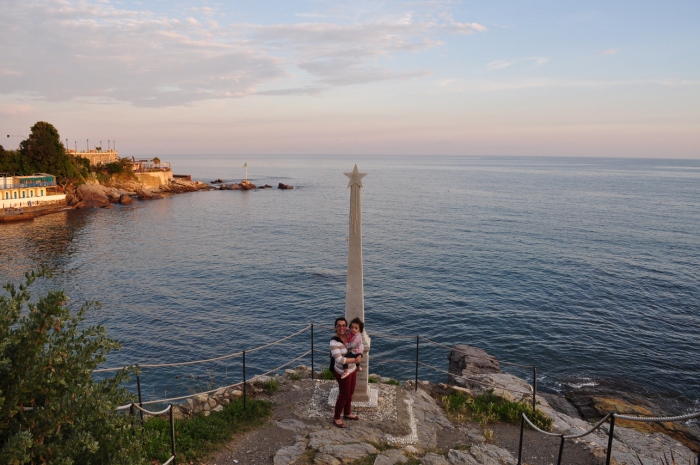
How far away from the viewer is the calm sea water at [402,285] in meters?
23.3

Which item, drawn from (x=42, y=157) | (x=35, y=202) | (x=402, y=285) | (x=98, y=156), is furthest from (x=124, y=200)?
(x=402, y=285)

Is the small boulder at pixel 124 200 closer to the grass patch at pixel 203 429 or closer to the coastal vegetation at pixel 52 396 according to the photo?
the grass patch at pixel 203 429

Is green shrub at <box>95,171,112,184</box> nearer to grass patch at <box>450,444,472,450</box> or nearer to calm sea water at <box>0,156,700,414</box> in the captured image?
calm sea water at <box>0,156,700,414</box>

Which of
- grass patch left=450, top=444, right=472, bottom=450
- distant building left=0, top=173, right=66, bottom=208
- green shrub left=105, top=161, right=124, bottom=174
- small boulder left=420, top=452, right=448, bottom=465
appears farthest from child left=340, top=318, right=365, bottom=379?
green shrub left=105, top=161, right=124, bottom=174

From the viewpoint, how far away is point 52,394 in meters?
4.47

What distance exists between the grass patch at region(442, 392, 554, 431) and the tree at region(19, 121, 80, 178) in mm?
77986

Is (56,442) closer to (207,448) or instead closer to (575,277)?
(207,448)

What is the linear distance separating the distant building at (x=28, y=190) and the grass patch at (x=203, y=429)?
67163 mm

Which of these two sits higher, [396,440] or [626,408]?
[396,440]

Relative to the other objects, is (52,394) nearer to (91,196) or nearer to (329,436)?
(329,436)

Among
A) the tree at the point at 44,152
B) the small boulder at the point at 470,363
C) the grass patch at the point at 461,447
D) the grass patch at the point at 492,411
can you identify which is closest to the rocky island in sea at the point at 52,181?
the tree at the point at 44,152

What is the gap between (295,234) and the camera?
55.1 m

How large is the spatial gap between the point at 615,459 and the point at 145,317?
26033 mm

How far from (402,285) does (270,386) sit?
2393 cm
